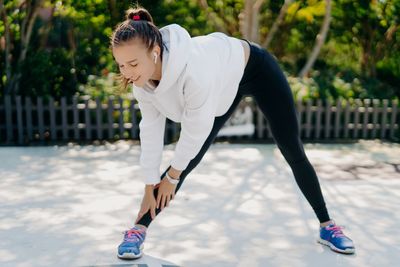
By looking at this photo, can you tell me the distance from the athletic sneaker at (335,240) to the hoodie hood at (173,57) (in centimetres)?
145

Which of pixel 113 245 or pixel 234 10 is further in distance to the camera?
pixel 234 10

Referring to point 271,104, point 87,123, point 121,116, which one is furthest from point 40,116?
point 271,104

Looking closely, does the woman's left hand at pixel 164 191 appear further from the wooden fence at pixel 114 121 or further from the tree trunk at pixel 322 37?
the tree trunk at pixel 322 37

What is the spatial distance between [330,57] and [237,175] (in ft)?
38.1

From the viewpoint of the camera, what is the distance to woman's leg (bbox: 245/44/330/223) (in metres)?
2.93

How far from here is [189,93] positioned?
241 cm

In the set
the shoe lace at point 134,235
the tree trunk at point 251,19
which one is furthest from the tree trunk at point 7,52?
the shoe lace at point 134,235

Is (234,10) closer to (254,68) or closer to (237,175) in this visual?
(237,175)

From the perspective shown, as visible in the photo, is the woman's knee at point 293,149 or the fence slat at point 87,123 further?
the fence slat at point 87,123

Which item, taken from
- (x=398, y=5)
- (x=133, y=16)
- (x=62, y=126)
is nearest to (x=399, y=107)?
(x=398, y=5)

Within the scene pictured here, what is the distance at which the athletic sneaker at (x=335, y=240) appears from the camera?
3110 mm

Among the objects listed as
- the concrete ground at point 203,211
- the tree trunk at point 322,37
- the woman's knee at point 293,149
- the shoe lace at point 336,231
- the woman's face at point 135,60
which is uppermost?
the tree trunk at point 322,37

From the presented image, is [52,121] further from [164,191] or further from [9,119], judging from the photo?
[164,191]

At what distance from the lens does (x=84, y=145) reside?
6.62 metres
